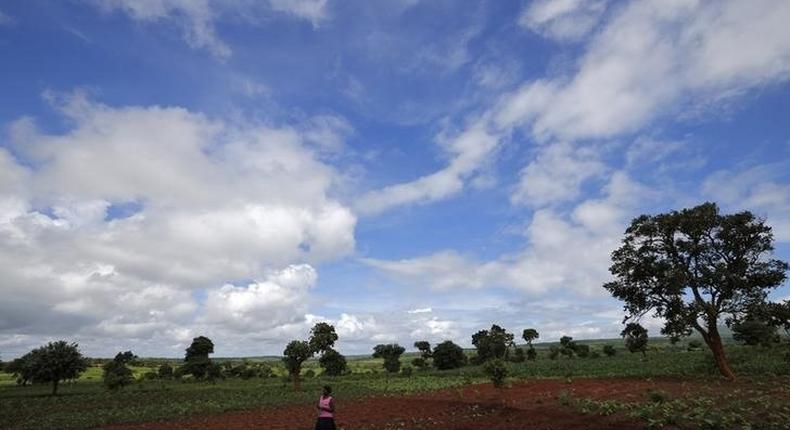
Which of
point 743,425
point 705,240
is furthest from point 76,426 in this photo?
point 705,240

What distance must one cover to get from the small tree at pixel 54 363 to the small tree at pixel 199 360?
21321mm

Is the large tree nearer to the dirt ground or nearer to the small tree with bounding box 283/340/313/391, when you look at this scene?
the dirt ground

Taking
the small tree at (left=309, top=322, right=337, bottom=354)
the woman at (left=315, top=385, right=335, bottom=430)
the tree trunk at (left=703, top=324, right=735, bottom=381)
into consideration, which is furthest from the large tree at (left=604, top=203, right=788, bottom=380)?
Result: the small tree at (left=309, top=322, right=337, bottom=354)

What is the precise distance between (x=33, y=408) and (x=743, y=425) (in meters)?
53.1

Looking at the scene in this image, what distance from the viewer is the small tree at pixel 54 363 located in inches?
2731

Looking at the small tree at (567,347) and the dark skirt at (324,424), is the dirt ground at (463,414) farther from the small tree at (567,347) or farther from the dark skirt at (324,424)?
the small tree at (567,347)

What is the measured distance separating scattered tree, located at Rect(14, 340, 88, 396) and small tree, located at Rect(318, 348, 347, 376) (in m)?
36.0

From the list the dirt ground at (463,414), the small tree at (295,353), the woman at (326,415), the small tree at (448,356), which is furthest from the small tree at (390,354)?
the woman at (326,415)

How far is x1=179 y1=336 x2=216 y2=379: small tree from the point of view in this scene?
9475cm

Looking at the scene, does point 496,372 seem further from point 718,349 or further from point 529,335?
point 529,335

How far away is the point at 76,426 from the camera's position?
33688 mm

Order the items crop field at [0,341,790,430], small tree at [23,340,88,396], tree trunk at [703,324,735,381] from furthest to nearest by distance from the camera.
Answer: small tree at [23,340,88,396], tree trunk at [703,324,735,381], crop field at [0,341,790,430]

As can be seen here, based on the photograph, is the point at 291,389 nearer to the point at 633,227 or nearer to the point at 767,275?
the point at 633,227

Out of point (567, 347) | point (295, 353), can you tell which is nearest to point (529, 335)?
point (567, 347)
